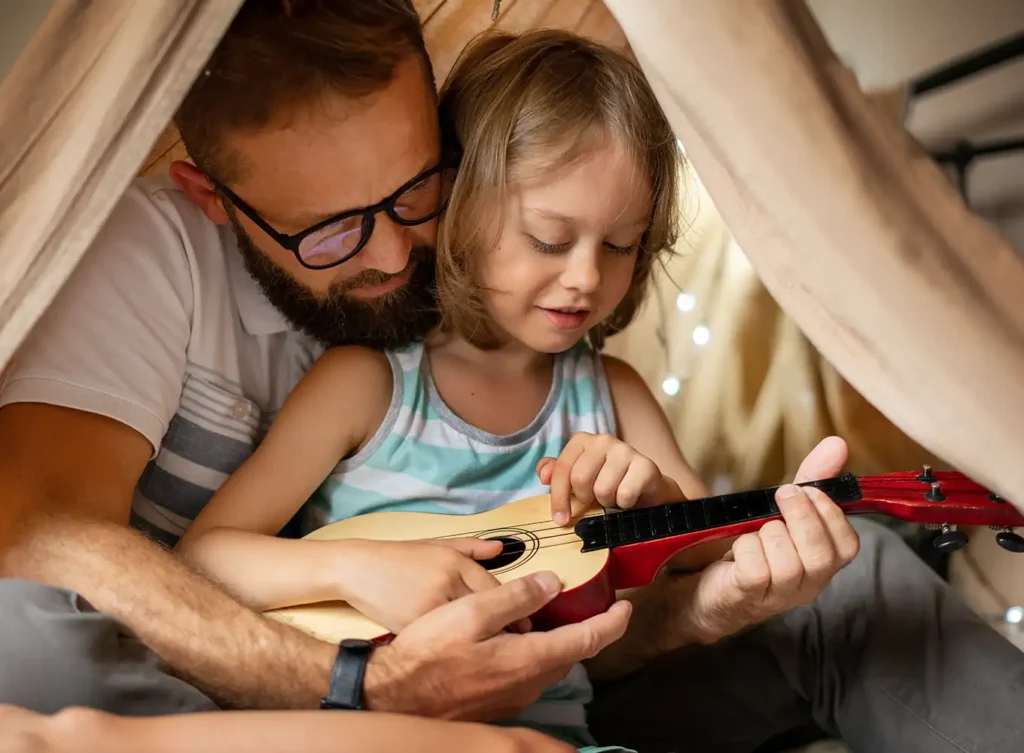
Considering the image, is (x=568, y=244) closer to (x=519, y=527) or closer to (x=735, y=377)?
(x=519, y=527)

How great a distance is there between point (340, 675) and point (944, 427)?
61cm

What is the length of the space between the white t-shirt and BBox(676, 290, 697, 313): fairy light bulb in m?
0.69

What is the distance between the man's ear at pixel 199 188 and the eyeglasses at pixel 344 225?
52 millimetres

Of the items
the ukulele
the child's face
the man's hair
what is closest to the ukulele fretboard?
the ukulele

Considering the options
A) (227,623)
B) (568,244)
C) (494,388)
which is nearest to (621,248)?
(568,244)

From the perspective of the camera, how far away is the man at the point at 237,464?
2.86ft

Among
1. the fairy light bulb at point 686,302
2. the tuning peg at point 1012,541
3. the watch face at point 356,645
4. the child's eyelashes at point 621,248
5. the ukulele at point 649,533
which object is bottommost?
the watch face at point 356,645

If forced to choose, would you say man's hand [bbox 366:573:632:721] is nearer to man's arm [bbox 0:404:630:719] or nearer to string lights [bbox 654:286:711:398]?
man's arm [bbox 0:404:630:719]

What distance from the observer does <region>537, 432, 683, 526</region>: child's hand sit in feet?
3.29

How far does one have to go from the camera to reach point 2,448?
906 mm

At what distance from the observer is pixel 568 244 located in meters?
1.04

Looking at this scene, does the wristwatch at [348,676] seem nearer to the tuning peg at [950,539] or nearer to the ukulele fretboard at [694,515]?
the ukulele fretboard at [694,515]

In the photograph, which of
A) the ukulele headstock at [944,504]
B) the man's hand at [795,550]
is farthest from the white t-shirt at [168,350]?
the ukulele headstock at [944,504]

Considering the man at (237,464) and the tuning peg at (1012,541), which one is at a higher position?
the tuning peg at (1012,541)
